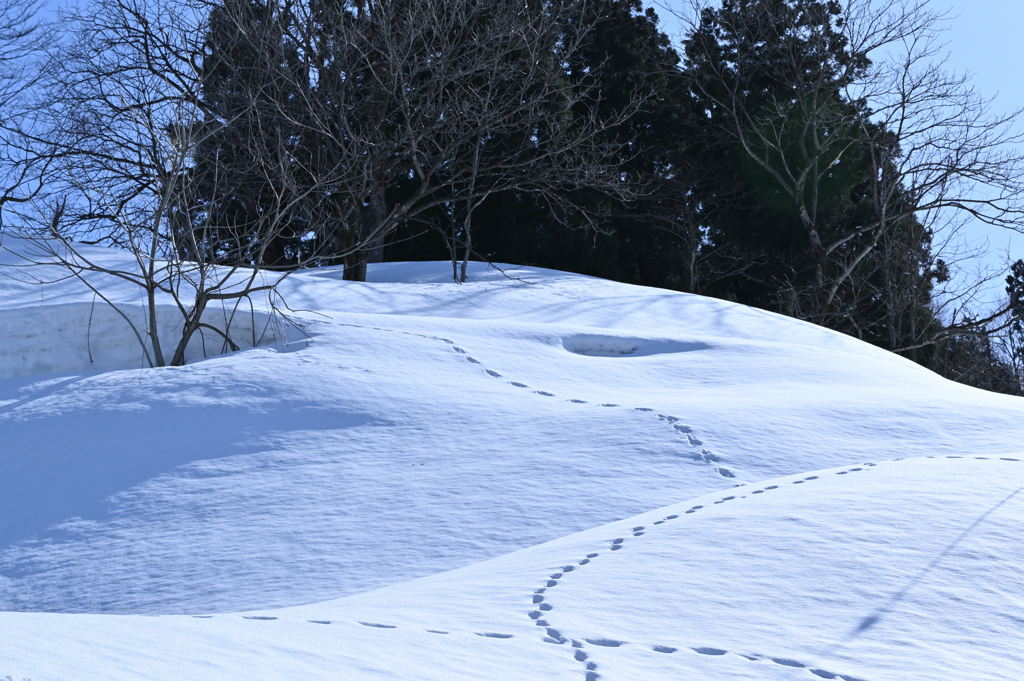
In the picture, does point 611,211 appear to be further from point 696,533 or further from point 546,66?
point 696,533

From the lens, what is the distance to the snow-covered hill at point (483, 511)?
2264 mm

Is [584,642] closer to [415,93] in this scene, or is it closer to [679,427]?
[679,427]

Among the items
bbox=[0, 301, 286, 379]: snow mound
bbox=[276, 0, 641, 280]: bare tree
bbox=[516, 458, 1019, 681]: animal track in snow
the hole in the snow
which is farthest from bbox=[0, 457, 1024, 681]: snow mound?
bbox=[276, 0, 641, 280]: bare tree

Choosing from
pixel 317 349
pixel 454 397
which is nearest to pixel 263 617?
pixel 454 397

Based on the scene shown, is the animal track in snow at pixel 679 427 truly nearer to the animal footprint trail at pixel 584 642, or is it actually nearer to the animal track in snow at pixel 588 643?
the animal footprint trail at pixel 584 642

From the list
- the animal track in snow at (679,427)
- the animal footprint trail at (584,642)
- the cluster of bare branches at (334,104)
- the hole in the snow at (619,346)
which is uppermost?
the cluster of bare branches at (334,104)

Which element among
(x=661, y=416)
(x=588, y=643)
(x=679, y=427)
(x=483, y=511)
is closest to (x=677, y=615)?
(x=588, y=643)

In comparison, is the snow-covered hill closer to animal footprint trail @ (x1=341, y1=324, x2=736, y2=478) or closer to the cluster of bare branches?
animal footprint trail @ (x1=341, y1=324, x2=736, y2=478)

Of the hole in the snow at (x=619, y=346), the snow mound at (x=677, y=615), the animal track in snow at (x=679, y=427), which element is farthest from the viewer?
the hole in the snow at (x=619, y=346)

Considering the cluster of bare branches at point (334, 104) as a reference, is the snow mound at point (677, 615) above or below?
below

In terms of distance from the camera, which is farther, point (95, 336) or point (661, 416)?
point (95, 336)

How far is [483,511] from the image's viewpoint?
12.4 feet

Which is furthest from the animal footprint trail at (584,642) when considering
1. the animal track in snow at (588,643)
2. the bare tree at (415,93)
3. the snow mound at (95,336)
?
the bare tree at (415,93)

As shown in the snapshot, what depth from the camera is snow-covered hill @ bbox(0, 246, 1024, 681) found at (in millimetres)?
2264
